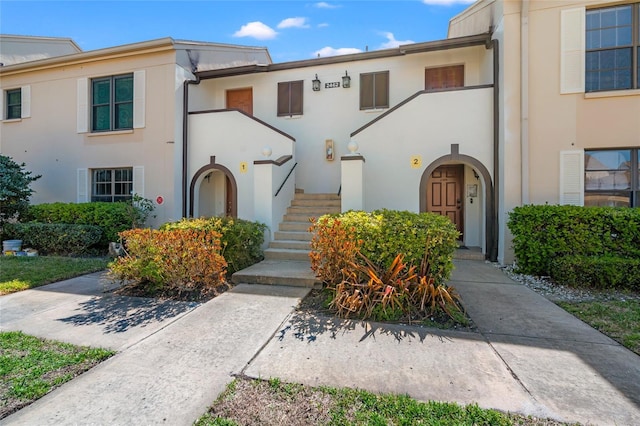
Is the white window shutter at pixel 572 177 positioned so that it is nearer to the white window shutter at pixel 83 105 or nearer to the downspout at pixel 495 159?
the downspout at pixel 495 159

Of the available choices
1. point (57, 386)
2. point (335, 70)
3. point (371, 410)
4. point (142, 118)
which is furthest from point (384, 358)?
point (142, 118)

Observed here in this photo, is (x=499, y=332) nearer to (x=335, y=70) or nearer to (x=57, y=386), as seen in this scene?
(x=57, y=386)

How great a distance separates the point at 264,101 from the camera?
34.0 feet

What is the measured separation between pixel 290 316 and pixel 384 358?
1.40 m

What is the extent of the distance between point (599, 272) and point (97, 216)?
11.6m

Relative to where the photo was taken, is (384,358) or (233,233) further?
(233,233)

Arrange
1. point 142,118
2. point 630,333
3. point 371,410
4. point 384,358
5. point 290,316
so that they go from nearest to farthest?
point 371,410, point 384,358, point 630,333, point 290,316, point 142,118

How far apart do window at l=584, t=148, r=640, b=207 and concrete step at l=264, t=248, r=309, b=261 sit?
20.9 ft

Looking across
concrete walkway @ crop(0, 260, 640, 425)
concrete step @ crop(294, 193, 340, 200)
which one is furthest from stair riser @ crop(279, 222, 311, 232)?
concrete walkway @ crop(0, 260, 640, 425)

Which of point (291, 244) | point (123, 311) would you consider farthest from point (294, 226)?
point (123, 311)

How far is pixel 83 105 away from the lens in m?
10.1

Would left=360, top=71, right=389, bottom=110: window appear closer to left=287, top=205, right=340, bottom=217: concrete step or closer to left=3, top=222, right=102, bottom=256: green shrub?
left=287, top=205, right=340, bottom=217: concrete step

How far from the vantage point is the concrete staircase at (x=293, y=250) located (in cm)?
512

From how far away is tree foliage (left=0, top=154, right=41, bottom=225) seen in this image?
890 centimetres
